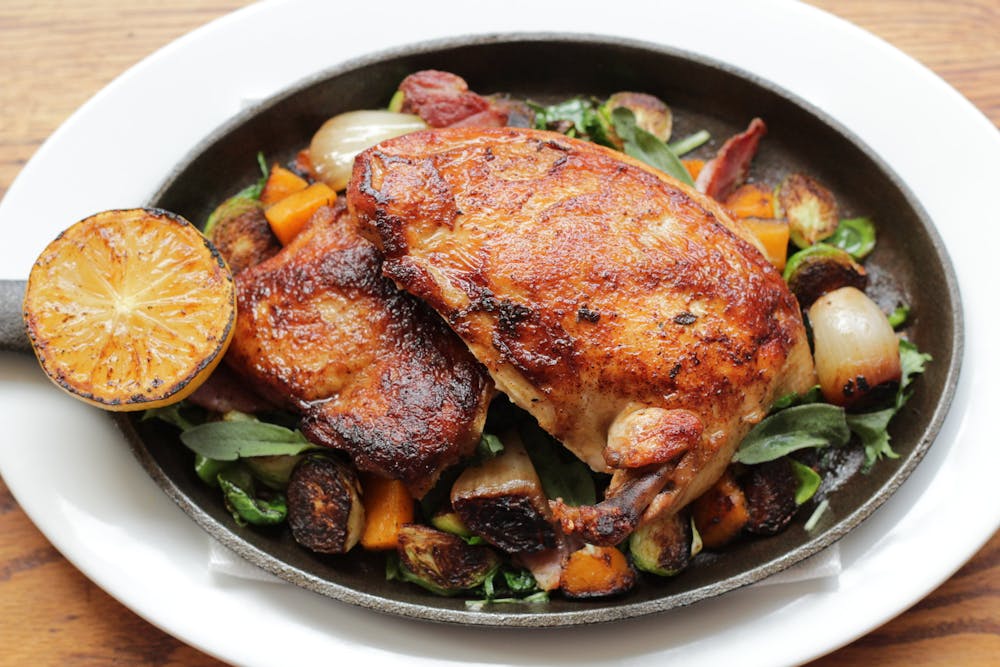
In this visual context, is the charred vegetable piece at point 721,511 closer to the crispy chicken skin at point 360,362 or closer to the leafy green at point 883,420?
the leafy green at point 883,420

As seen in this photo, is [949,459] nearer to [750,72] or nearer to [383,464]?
[750,72]

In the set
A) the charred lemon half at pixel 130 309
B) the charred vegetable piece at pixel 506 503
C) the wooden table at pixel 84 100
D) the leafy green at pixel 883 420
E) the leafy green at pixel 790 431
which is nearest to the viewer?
the charred lemon half at pixel 130 309

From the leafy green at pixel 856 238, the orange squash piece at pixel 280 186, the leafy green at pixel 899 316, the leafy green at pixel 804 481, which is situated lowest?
the leafy green at pixel 804 481

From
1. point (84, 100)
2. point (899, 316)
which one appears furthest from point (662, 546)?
point (84, 100)

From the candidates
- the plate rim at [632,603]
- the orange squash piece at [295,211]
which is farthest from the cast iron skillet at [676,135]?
the orange squash piece at [295,211]

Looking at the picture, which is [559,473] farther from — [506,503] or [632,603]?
[632,603]

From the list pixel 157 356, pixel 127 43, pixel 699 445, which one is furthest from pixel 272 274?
pixel 127 43

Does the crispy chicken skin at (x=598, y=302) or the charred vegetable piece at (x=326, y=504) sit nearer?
the crispy chicken skin at (x=598, y=302)
